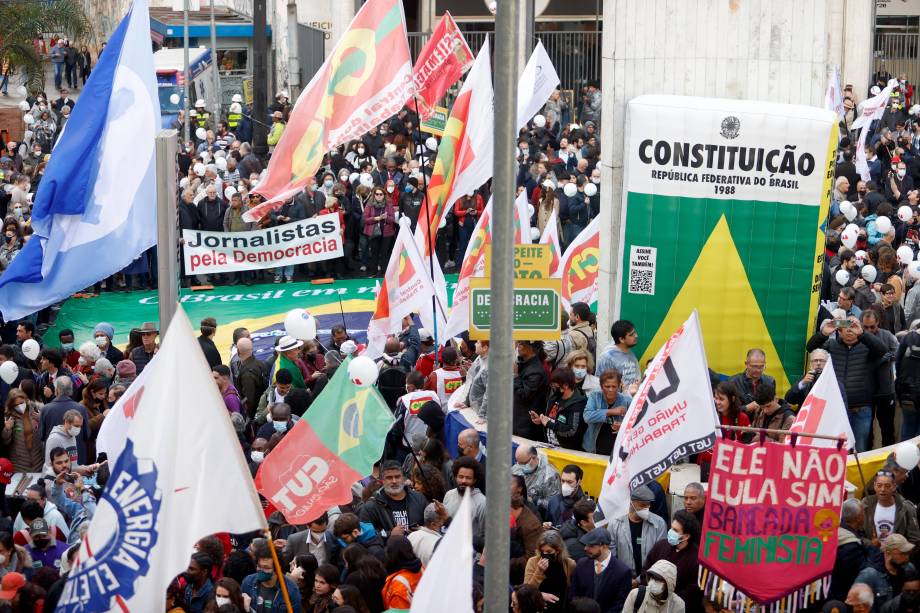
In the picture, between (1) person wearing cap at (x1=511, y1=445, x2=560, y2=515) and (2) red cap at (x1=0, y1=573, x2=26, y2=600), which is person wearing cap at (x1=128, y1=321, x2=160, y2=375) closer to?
(1) person wearing cap at (x1=511, y1=445, x2=560, y2=515)

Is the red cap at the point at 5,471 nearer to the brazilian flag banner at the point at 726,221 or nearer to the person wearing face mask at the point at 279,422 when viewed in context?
the person wearing face mask at the point at 279,422

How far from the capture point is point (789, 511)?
909cm

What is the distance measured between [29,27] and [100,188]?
27901mm

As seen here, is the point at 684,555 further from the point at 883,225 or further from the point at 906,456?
the point at 883,225

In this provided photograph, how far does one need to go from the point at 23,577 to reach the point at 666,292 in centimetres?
657

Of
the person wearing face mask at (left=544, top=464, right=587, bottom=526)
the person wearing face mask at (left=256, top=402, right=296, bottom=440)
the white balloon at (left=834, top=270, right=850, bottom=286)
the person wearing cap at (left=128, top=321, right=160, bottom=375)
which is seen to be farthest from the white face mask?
the person wearing cap at (left=128, top=321, right=160, bottom=375)

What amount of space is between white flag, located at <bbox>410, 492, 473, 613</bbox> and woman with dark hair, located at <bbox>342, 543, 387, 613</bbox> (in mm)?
1628

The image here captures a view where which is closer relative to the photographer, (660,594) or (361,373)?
(660,594)

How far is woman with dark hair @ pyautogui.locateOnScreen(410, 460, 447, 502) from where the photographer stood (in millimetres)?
11594

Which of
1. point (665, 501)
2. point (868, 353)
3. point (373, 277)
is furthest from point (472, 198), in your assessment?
point (665, 501)

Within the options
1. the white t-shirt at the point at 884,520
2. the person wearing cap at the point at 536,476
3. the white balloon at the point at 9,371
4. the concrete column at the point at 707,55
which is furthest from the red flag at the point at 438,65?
the white t-shirt at the point at 884,520

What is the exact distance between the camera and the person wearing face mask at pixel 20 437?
44.1ft

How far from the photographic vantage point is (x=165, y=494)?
320 inches

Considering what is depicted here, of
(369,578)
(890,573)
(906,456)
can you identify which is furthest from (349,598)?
(906,456)
